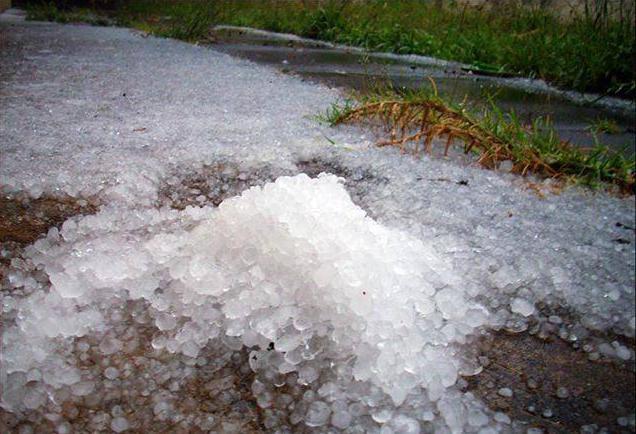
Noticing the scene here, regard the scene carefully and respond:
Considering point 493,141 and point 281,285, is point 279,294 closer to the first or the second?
point 281,285

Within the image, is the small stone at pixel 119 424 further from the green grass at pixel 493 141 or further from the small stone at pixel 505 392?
the green grass at pixel 493 141

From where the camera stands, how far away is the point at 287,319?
0.97m

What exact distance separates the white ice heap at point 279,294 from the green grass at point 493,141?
73 centimetres

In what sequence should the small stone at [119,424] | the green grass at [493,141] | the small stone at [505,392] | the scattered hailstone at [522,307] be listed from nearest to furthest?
the small stone at [119,424]
the small stone at [505,392]
the scattered hailstone at [522,307]
the green grass at [493,141]

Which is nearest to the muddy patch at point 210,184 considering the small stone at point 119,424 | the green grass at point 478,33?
the small stone at point 119,424

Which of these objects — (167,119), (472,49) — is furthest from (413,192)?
(472,49)

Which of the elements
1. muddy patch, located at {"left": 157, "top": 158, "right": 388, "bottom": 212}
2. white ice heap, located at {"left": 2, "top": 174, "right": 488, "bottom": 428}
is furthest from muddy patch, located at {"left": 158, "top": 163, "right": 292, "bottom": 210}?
white ice heap, located at {"left": 2, "top": 174, "right": 488, "bottom": 428}

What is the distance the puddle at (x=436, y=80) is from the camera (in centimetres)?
253

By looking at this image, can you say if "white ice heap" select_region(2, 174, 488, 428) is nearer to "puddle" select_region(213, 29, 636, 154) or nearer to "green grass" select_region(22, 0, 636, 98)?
"puddle" select_region(213, 29, 636, 154)

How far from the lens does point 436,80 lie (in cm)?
365

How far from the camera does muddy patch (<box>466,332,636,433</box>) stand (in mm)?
840

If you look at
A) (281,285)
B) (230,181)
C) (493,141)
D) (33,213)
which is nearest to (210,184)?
(230,181)

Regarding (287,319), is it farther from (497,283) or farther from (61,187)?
(61,187)

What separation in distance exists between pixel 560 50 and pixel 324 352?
380 cm
